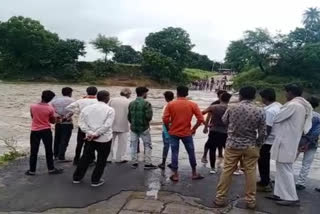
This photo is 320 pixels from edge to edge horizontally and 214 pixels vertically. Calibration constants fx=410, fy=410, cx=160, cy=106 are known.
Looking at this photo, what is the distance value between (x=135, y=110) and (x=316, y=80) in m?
47.7

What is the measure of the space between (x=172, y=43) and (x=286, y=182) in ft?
202

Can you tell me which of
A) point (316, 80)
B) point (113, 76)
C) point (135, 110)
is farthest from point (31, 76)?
point (135, 110)

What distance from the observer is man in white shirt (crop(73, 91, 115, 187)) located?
668 cm

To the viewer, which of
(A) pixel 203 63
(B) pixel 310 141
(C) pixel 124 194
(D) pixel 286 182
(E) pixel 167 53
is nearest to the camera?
(D) pixel 286 182

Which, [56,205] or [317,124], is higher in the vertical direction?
[317,124]

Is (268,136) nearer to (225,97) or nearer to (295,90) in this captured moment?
(295,90)

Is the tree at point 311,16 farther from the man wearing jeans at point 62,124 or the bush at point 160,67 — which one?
the man wearing jeans at point 62,124

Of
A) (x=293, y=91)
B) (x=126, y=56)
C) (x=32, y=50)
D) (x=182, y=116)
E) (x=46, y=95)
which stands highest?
(x=126, y=56)

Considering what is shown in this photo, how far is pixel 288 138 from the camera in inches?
242

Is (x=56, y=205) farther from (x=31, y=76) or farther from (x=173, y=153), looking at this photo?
(x=31, y=76)

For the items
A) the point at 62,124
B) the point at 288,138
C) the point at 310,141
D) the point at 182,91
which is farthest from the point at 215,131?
the point at 62,124

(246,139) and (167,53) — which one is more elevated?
(167,53)

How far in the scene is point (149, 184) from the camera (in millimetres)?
7125

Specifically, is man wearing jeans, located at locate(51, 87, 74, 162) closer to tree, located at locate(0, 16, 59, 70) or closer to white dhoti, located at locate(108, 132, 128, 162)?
white dhoti, located at locate(108, 132, 128, 162)
